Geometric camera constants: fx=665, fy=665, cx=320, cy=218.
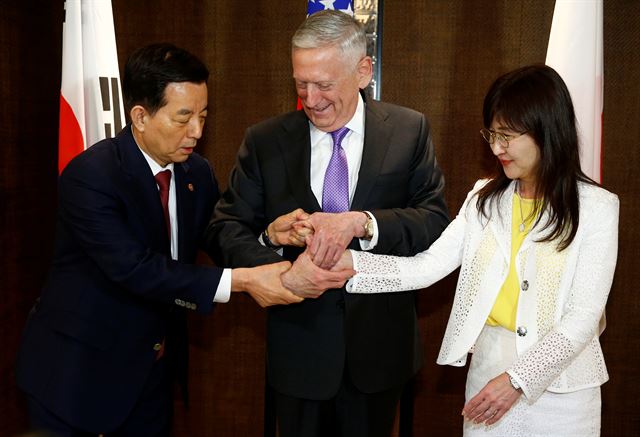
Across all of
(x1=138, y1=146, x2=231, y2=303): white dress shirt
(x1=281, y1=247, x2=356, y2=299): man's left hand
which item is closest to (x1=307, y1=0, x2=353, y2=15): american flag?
(x1=138, y1=146, x2=231, y2=303): white dress shirt

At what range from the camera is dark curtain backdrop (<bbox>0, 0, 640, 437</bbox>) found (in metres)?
3.48

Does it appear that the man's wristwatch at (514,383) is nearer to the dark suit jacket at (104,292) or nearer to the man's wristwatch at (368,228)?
the man's wristwatch at (368,228)

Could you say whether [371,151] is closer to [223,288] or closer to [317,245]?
[317,245]

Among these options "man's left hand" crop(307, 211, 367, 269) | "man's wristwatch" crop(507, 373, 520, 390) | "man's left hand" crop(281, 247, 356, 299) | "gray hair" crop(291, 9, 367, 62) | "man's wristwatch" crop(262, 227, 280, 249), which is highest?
"gray hair" crop(291, 9, 367, 62)

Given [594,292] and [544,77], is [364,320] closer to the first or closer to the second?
[594,292]

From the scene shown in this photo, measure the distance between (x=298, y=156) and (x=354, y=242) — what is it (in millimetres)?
346

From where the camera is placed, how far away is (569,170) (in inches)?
74.4

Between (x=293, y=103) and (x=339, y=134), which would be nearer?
(x=339, y=134)

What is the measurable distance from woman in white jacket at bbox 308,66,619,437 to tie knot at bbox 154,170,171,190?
3.34ft

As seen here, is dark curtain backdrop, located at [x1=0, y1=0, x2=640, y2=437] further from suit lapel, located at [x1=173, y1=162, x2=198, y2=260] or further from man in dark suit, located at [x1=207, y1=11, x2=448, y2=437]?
suit lapel, located at [x1=173, y1=162, x2=198, y2=260]

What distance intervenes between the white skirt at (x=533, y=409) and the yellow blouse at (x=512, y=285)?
37 millimetres

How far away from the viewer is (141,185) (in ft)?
7.11

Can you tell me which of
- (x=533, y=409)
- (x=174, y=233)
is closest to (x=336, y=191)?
(x=174, y=233)

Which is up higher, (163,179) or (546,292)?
(163,179)
